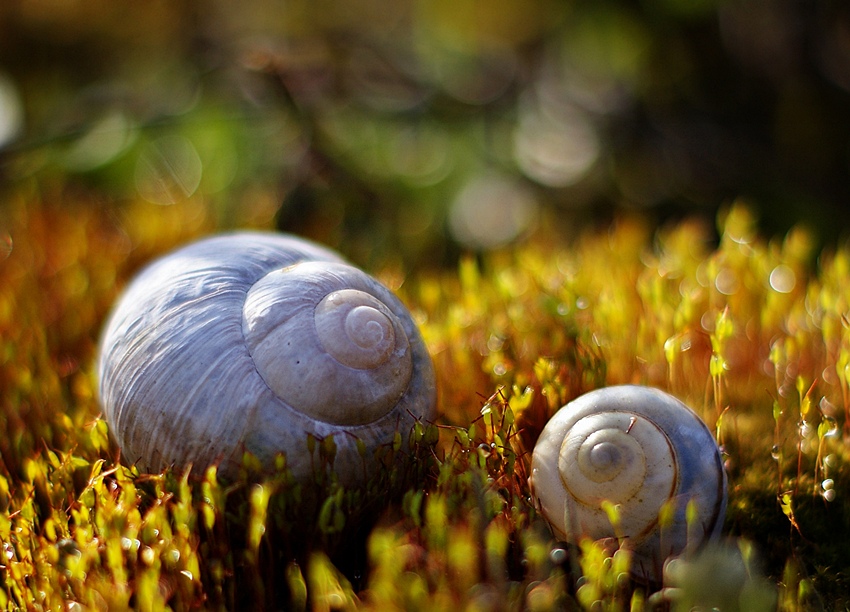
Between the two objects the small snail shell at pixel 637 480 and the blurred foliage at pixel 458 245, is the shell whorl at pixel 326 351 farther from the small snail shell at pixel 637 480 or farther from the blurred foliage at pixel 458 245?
the small snail shell at pixel 637 480

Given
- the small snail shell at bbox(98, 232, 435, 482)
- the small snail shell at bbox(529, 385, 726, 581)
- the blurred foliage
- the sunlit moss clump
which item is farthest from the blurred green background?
the small snail shell at bbox(529, 385, 726, 581)

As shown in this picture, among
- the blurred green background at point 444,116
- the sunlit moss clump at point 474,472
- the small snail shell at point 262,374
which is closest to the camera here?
the sunlit moss clump at point 474,472

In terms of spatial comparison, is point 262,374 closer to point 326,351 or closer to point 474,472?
point 326,351

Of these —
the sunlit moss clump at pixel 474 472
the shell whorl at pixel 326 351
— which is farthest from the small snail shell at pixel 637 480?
the shell whorl at pixel 326 351

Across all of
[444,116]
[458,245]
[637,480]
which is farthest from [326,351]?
[444,116]

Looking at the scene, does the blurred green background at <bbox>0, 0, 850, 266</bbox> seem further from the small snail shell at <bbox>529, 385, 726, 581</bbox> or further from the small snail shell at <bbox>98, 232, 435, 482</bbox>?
the small snail shell at <bbox>529, 385, 726, 581</bbox>

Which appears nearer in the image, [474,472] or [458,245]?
[474,472]

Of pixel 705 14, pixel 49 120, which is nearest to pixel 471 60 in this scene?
pixel 705 14
